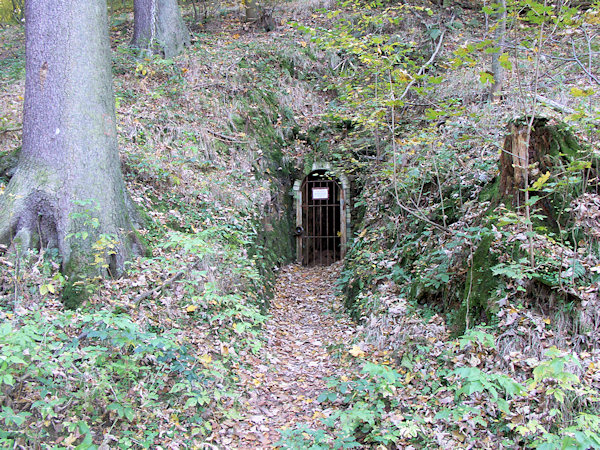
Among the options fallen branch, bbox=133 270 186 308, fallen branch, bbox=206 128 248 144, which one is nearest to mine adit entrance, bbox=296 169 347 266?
fallen branch, bbox=206 128 248 144

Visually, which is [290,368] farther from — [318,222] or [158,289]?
[318,222]

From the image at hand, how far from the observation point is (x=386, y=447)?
3361mm

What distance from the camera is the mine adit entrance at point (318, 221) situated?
10.4m

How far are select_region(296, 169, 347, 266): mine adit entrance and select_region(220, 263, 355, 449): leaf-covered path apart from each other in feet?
9.43

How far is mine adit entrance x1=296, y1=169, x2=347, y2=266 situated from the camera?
1040cm

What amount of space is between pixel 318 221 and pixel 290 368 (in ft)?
23.7

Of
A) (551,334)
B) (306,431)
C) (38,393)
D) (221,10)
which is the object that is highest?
(221,10)

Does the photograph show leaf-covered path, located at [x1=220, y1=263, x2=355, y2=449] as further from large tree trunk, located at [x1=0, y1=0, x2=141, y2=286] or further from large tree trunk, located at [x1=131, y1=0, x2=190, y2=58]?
large tree trunk, located at [x1=131, y1=0, x2=190, y2=58]

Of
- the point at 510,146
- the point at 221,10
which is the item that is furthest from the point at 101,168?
the point at 221,10

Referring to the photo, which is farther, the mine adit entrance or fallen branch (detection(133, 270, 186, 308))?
the mine adit entrance

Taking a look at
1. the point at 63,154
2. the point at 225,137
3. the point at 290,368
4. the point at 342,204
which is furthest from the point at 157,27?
the point at 290,368

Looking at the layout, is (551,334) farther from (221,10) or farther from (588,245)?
(221,10)

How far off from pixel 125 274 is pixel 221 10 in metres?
14.1

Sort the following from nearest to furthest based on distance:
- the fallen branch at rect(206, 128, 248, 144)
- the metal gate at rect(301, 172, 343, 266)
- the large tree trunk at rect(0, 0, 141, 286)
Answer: the large tree trunk at rect(0, 0, 141, 286) → the fallen branch at rect(206, 128, 248, 144) → the metal gate at rect(301, 172, 343, 266)
